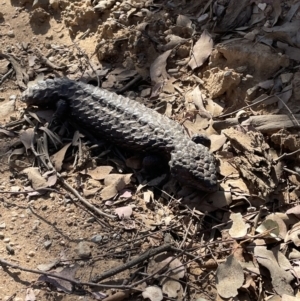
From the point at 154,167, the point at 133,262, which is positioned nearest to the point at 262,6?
the point at 154,167

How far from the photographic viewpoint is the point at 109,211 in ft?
10.5

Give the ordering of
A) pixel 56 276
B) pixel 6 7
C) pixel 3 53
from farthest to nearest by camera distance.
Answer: pixel 6 7 < pixel 3 53 < pixel 56 276

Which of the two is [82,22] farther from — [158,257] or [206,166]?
[158,257]

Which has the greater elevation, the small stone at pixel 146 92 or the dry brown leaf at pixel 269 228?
the small stone at pixel 146 92

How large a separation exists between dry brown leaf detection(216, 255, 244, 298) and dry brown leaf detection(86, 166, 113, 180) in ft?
3.35

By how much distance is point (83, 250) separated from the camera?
298 centimetres

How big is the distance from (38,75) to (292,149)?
2.13 m

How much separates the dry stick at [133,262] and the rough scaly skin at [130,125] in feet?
1.61

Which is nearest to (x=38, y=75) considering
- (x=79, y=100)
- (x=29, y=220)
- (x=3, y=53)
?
(x=3, y=53)

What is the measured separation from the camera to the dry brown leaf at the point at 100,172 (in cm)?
339

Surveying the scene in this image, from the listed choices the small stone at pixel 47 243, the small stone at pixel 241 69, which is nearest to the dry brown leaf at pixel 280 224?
the small stone at pixel 241 69

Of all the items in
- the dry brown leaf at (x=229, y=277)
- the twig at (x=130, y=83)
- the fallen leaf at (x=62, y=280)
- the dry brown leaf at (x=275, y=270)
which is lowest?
the dry brown leaf at (x=275, y=270)

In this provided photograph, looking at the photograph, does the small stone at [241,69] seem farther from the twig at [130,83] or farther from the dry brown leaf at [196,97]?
the twig at [130,83]

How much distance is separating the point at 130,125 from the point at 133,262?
1.01 metres
